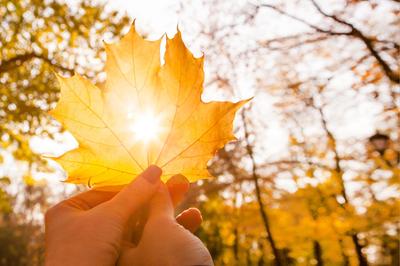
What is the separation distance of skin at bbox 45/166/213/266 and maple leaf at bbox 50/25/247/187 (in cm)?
9

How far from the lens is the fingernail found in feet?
3.98

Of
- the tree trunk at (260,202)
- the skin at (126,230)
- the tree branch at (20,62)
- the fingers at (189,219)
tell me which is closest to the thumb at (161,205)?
the skin at (126,230)

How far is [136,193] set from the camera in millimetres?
1211

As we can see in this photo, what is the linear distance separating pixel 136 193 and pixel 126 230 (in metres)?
0.16

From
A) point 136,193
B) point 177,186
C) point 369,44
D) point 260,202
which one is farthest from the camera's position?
point 260,202

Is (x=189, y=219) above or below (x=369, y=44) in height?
below

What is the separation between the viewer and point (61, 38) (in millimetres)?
7016

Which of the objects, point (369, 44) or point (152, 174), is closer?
point (152, 174)

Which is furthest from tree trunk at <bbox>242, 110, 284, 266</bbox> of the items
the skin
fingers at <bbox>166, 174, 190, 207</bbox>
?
the skin

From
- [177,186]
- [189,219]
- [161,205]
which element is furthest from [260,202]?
[161,205]

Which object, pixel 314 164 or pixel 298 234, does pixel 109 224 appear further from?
pixel 314 164

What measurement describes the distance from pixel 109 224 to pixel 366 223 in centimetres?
591

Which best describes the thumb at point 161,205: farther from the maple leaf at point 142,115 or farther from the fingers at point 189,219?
the fingers at point 189,219

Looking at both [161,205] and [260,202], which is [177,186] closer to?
[161,205]
